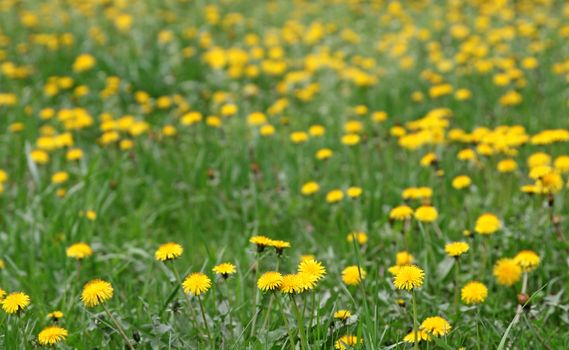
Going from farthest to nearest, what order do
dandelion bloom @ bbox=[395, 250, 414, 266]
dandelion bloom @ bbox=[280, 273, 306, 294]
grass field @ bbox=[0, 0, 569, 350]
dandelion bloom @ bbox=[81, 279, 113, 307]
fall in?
dandelion bloom @ bbox=[395, 250, 414, 266], grass field @ bbox=[0, 0, 569, 350], dandelion bloom @ bbox=[81, 279, 113, 307], dandelion bloom @ bbox=[280, 273, 306, 294]

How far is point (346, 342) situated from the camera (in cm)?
190

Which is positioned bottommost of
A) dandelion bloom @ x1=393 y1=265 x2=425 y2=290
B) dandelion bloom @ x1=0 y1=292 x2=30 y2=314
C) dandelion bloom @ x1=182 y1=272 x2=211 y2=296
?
dandelion bloom @ x1=0 y1=292 x2=30 y2=314

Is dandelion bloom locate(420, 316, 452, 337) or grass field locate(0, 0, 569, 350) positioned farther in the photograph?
grass field locate(0, 0, 569, 350)

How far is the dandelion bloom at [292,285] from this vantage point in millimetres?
1754

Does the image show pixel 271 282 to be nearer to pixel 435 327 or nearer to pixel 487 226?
pixel 435 327

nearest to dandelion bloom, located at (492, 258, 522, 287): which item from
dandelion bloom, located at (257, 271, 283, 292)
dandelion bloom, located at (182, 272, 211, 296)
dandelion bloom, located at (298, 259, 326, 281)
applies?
dandelion bloom, located at (298, 259, 326, 281)

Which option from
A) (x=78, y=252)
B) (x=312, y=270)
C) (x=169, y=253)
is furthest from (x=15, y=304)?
(x=312, y=270)

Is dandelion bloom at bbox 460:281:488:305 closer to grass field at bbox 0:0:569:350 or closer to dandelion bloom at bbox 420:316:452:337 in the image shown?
grass field at bbox 0:0:569:350

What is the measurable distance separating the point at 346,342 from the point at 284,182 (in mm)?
1732

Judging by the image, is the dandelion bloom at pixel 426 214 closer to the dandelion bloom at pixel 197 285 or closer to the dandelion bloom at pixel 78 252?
the dandelion bloom at pixel 197 285

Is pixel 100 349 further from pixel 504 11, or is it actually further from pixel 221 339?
pixel 504 11

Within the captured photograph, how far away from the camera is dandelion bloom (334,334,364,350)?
1837mm

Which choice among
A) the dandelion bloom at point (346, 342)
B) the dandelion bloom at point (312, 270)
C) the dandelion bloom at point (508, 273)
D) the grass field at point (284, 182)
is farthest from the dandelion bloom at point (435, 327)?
the dandelion bloom at point (508, 273)

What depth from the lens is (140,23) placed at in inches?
254
